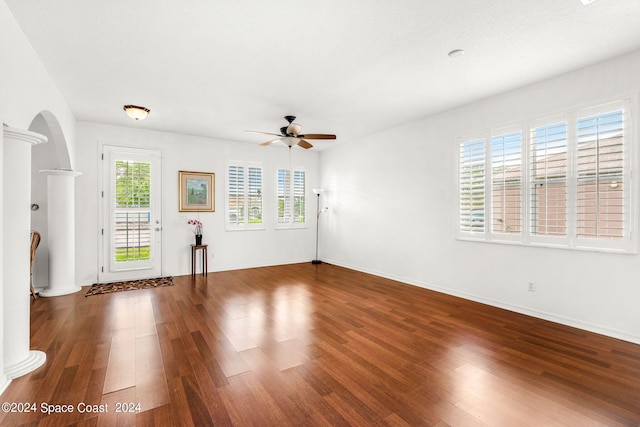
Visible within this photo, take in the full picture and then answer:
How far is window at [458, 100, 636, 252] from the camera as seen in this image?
313 cm

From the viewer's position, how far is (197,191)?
20.6 ft

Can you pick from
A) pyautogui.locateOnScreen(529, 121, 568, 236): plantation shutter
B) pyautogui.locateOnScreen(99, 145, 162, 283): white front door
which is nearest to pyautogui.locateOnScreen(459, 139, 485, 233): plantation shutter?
pyautogui.locateOnScreen(529, 121, 568, 236): plantation shutter

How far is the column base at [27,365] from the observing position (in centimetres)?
235

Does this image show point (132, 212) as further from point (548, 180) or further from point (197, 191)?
point (548, 180)

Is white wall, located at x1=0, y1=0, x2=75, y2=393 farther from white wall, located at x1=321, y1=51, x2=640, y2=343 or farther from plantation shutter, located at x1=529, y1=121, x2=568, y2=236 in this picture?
plantation shutter, located at x1=529, y1=121, x2=568, y2=236

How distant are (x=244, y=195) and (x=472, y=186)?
468cm

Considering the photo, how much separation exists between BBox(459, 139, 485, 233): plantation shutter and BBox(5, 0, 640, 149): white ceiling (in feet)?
2.36

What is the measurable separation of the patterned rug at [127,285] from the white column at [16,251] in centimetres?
253

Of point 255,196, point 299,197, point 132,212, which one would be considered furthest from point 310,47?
point 299,197

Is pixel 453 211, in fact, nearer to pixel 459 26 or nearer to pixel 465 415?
pixel 459 26

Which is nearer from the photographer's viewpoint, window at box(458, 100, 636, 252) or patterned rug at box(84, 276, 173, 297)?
window at box(458, 100, 636, 252)

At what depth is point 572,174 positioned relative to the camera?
3414 mm

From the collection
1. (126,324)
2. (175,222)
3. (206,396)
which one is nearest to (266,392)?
(206,396)

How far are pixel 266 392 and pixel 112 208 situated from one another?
16.4 feet
